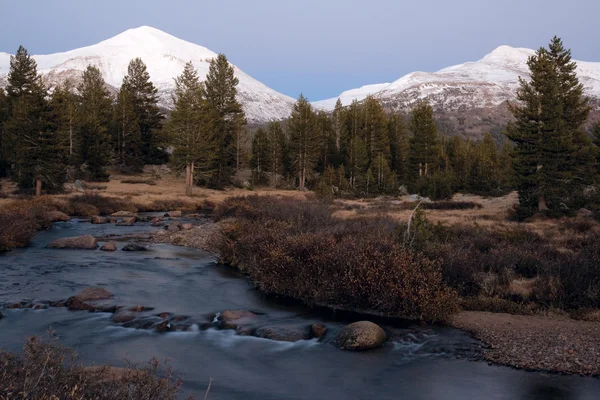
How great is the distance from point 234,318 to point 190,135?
42.5 meters

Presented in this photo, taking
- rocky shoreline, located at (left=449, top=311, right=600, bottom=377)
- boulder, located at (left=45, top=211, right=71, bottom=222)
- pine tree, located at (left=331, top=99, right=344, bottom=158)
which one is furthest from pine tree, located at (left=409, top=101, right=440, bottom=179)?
rocky shoreline, located at (left=449, top=311, right=600, bottom=377)

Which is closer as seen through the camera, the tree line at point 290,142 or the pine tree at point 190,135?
the tree line at point 290,142

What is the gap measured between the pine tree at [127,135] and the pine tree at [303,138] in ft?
64.5

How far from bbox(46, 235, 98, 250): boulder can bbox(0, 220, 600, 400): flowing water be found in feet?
16.9

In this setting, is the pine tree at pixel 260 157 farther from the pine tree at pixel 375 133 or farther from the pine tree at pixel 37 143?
the pine tree at pixel 37 143

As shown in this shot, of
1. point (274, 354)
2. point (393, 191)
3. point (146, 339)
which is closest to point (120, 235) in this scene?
point (146, 339)

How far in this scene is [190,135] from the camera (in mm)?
52938

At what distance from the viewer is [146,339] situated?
11.1 meters

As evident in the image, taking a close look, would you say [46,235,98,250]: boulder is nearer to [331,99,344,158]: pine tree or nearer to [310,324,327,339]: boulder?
[310,324,327,339]: boulder

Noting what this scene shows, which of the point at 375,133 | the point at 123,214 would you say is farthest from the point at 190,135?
the point at 375,133

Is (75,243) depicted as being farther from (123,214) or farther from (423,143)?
(423,143)

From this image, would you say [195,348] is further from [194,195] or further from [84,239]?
[194,195]

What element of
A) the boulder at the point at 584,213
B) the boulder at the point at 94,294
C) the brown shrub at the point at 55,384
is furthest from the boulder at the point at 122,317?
the boulder at the point at 584,213

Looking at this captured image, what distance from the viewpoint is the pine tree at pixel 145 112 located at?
67750mm
